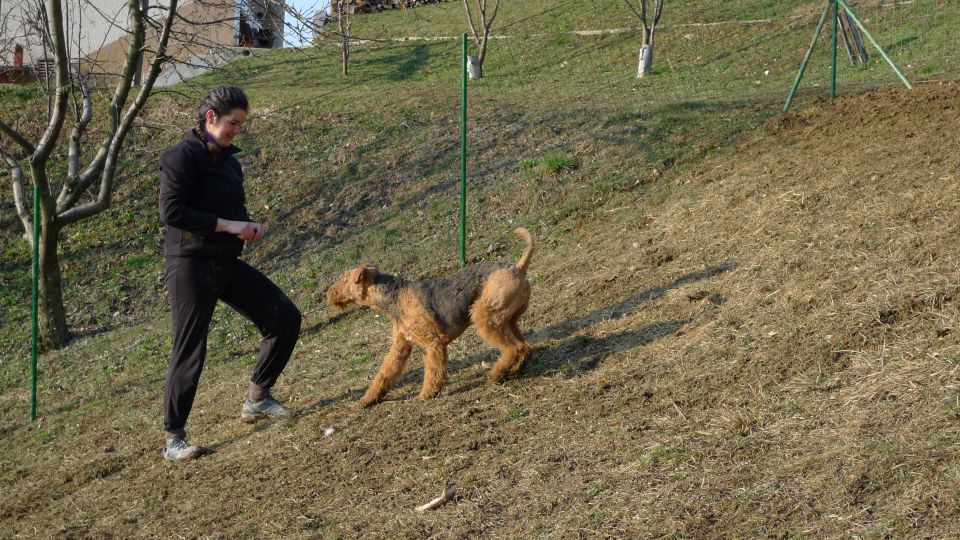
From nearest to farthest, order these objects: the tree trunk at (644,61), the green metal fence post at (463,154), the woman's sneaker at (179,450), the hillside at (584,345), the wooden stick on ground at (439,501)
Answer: the hillside at (584,345)
the wooden stick on ground at (439,501)
the woman's sneaker at (179,450)
the green metal fence post at (463,154)
the tree trunk at (644,61)

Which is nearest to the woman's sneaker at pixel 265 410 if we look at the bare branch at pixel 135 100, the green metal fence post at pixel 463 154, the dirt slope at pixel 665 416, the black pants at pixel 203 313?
the dirt slope at pixel 665 416

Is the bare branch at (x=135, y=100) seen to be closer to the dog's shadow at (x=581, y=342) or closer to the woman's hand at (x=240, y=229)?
the woman's hand at (x=240, y=229)

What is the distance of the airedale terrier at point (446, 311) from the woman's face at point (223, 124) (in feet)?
4.44

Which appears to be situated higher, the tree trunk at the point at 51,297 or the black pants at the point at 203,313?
the black pants at the point at 203,313

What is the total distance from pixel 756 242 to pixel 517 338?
2.35m

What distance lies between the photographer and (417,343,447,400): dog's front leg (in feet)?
19.6

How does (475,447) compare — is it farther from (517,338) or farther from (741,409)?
(741,409)

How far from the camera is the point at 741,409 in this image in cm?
479

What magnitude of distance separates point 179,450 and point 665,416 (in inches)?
129

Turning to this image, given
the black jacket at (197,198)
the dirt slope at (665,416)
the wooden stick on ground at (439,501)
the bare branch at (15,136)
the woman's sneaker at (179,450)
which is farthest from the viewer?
the bare branch at (15,136)

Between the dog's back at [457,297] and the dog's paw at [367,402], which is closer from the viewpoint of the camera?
the dog's back at [457,297]

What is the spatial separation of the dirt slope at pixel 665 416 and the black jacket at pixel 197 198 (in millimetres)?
1422

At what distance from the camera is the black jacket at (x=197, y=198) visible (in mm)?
5355

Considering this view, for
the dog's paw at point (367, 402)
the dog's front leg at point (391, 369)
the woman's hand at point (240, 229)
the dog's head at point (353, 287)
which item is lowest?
the dog's paw at point (367, 402)
